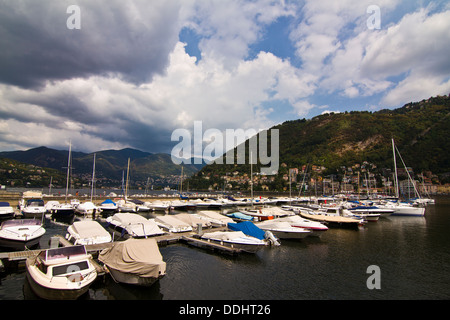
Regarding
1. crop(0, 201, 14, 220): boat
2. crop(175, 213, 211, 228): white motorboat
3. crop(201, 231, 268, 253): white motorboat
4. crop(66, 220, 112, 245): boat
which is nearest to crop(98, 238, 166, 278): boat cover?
crop(66, 220, 112, 245): boat

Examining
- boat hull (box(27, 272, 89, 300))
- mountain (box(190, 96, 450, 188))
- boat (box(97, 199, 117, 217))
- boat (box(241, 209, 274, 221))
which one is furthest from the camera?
mountain (box(190, 96, 450, 188))

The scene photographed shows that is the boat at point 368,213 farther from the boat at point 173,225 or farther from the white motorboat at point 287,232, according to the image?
the boat at point 173,225

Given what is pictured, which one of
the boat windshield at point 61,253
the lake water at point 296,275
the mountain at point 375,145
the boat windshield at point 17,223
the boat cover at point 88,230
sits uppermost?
the mountain at point 375,145

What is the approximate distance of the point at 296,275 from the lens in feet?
57.8

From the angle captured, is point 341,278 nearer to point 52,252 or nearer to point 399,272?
point 399,272

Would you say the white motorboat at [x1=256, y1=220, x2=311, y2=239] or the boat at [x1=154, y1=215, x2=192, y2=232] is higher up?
the boat at [x1=154, y1=215, x2=192, y2=232]

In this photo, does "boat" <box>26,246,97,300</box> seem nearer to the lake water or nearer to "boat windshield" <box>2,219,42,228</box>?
the lake water

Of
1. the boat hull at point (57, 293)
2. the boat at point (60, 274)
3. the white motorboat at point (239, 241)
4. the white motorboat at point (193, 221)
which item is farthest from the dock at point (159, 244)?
the boat hull at point (57, 293)

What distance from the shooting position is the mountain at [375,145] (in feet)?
475

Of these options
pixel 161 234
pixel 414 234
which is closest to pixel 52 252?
pixel 161 234

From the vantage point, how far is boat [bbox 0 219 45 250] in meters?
20.1

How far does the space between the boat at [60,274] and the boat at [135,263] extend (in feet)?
6.03

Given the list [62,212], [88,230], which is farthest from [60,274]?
[62,212]
